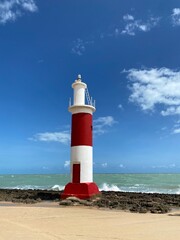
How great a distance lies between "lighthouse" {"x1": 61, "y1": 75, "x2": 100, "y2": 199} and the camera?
1285 cm

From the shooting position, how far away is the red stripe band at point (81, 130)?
13.2m

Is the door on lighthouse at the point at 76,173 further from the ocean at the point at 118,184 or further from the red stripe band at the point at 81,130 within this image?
the ocean at the point at 118,184

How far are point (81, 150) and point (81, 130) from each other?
91 centimetres

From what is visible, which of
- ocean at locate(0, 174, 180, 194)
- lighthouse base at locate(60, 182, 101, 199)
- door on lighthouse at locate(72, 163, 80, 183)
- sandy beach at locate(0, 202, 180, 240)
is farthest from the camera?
ocean at locate(0, 174, 180, 194)

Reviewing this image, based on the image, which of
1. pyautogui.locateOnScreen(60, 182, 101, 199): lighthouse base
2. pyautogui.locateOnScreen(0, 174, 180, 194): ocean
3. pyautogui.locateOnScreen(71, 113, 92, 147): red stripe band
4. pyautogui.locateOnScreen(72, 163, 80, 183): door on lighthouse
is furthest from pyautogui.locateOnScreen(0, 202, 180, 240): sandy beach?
pyautogui.locateOnScreen(0, 174, 180, 194): ocean

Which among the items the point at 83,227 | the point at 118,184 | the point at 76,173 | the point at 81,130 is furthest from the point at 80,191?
the point at 118,184

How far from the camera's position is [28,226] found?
665 cm

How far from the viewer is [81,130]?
13211 millimetres

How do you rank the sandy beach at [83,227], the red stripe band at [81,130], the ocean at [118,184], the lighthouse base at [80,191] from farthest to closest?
the ocean at [118,184] → the red stripe band at [81,130] → the lighthouse base at [80,191] → the sandy beach at [83,227]

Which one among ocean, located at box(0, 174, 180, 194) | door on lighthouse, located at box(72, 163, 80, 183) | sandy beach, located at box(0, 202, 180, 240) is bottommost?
sandy beach, located at box(0, 202, 180, 240)

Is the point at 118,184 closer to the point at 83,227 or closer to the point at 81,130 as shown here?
the point at 81,130

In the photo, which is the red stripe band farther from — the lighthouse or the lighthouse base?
the lighthouse base

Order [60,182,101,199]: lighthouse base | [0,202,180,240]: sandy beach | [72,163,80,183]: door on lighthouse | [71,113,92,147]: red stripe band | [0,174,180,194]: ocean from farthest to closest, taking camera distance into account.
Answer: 1. [0,174,180,194]: ocean
2. [71,113,92,147]: red stripe band
3. [72,163,80,183]: door on lighthouse
4. [60,182,101,199]: lighthouse base
5. [0,202,180,240]: sandy beach

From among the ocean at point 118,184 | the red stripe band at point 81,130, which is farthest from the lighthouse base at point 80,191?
the ocean at point 118,184
